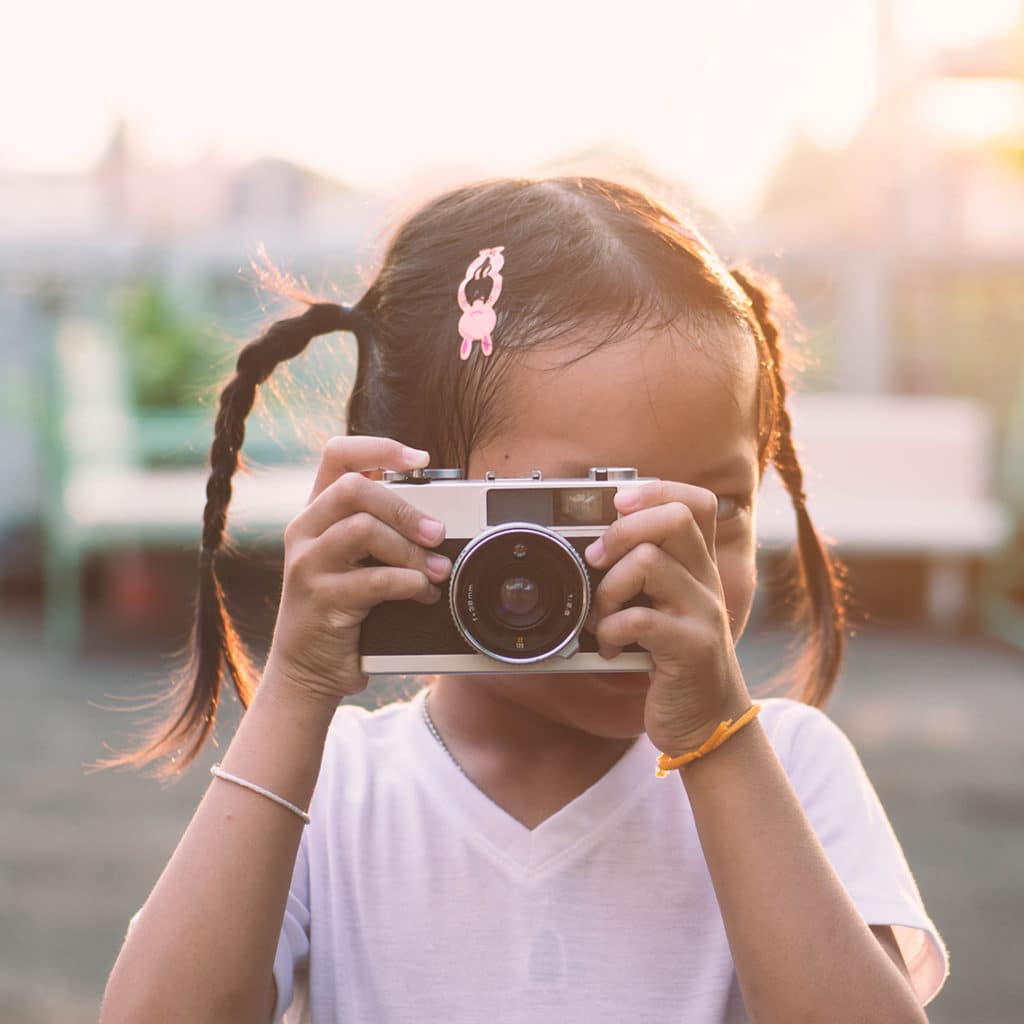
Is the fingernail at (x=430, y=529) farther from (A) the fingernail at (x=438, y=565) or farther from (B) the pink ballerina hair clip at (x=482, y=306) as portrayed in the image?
(B) the pink ballerina hair clip at (x=482, y=306)

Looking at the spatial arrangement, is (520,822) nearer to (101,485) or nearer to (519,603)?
(519,603)

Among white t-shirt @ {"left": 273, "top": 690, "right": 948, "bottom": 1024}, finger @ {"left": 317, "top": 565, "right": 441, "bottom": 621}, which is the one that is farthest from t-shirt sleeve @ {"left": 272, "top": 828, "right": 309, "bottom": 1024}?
finger @ {"left": 317, "top": 565, "right": 441, "bottom": 621}

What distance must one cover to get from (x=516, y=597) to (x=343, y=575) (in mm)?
117

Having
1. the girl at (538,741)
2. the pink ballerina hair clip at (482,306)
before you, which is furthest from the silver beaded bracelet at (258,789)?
the pink ballerina hair clip at (482,306)

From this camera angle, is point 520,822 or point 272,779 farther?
point 520,822

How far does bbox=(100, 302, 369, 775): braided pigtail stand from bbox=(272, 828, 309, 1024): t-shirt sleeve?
132mm

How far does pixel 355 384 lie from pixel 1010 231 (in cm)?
674

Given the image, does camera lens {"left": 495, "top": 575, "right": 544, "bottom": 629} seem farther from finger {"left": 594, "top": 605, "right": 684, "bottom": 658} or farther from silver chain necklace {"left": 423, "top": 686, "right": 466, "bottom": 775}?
silver chain necklace {"left": 423, "top": 686, "right": 466, "bottom": 775}

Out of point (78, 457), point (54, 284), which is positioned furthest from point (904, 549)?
point (54, 284)

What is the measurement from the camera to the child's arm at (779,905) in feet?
2.83

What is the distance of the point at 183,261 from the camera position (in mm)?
7094

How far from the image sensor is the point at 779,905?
34.2 inches

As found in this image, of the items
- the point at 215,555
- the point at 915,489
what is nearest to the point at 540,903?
the point at 215,555

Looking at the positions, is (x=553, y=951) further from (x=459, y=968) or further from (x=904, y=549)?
(x=904, y=549)
